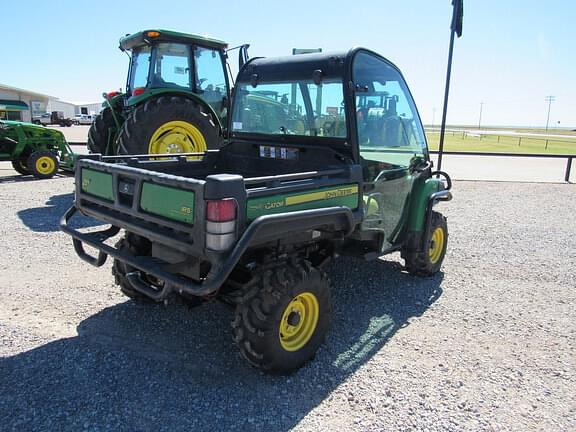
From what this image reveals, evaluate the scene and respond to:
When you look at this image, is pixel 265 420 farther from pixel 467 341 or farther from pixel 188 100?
pixel 188 100

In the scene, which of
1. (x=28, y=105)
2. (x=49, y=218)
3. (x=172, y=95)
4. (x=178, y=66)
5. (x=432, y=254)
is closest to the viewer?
(x=432, y=254)

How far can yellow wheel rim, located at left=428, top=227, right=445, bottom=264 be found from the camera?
4866 mm

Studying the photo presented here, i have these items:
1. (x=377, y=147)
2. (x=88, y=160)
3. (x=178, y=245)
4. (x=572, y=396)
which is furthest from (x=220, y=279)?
(x=572, y=396)

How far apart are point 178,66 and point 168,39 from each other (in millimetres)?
472

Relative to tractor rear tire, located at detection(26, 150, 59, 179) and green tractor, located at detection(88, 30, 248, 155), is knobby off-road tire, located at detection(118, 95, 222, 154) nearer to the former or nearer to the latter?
green tractor, located at detection(88, 30, 248, 155)

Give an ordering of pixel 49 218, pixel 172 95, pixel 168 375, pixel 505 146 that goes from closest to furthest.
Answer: pixel 168 375
pixel 49 218
pixel 172 95
pixel 505 146

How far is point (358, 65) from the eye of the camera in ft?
11.8

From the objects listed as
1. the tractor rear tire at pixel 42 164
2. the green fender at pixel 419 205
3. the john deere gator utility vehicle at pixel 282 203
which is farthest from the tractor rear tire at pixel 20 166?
the green fender at pixel 419 205

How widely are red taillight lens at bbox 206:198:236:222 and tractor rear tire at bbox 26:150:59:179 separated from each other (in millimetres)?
9218

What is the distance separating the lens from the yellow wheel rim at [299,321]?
3.00 metres

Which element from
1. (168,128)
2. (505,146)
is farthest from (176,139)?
(505,146)

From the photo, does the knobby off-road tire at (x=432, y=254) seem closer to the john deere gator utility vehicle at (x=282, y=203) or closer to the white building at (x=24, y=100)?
the john deere gator utility vehicle at (x=282, y=203)

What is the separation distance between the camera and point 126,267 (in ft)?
11.6

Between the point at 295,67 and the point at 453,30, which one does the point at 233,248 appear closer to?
the point at 295,67
